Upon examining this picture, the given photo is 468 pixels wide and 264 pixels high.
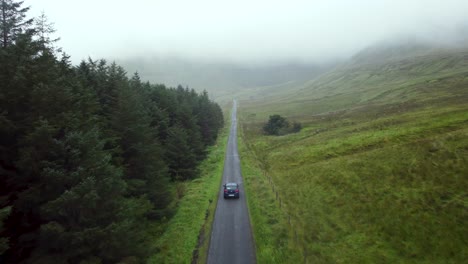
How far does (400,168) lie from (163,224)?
26133 millimetres

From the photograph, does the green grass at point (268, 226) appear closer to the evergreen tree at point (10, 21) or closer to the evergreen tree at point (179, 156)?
the evergreen tree at point (179, 156)

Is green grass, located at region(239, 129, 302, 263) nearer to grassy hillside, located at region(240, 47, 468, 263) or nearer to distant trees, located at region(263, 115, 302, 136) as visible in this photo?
grassy hillside, located at region(240, 47, 468, 263)

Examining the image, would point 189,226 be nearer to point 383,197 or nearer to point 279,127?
point 383,197

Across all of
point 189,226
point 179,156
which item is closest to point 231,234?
point 189,226

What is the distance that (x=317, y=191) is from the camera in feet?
100.0

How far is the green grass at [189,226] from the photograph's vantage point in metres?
19.4

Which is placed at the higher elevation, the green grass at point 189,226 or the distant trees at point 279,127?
the distant trees at point 279,127

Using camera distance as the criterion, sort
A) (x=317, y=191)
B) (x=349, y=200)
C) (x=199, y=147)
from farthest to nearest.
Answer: (x=199, y=147), (x=317, y=191), (x=349, y=200)

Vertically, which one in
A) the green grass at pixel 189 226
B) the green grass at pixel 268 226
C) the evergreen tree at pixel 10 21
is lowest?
the green grass at pixel 268 226

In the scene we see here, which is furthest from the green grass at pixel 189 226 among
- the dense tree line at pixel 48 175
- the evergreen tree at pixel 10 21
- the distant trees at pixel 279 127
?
the distant trees at pixel 279 127

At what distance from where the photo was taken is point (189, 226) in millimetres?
23797

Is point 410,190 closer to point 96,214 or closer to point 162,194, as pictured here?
point 162,194

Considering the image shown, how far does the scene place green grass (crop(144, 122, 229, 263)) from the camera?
63.8ft

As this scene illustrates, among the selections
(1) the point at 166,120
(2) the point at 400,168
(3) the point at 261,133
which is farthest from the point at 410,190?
(3) the point at 261,133
